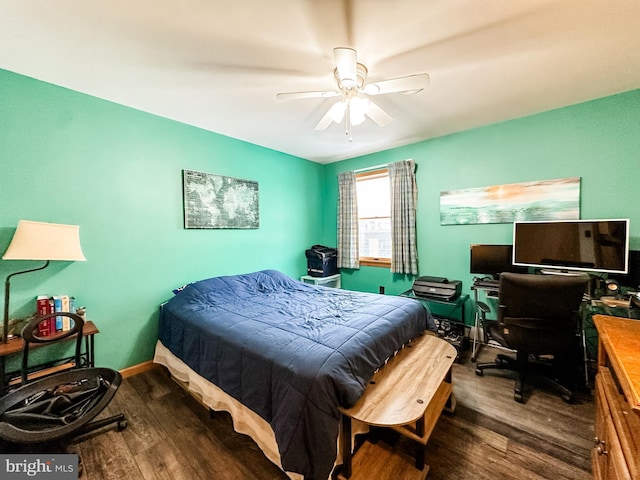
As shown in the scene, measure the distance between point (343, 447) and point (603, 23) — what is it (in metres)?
2.88

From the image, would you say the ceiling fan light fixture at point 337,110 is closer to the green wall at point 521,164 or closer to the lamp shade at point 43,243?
the green wall at point 521,164

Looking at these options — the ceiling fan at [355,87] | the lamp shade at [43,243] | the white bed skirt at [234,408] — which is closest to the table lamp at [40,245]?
the lamp shade at [43,243]

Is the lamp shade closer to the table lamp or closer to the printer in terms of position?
the table lamp

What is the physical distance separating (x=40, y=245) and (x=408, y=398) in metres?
2.61

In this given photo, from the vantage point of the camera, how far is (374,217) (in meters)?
4.11

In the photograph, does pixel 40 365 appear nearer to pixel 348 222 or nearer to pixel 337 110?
pixel 337 110

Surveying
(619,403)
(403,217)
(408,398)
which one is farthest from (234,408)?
(403,217)

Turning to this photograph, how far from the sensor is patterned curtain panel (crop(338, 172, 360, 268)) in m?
4.19

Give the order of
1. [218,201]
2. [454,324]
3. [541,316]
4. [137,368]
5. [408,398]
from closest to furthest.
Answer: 1. [408,398]
2. [541,316]
3. [137,368]
4. [454,324]
5. [218,201]

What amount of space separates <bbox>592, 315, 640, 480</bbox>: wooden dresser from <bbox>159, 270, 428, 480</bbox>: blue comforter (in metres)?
0.95

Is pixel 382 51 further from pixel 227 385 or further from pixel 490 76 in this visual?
pixel 227 385

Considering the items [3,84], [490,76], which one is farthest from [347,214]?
[3,84]

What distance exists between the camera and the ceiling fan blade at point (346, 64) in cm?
148

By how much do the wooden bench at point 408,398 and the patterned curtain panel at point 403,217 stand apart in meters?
1.71
